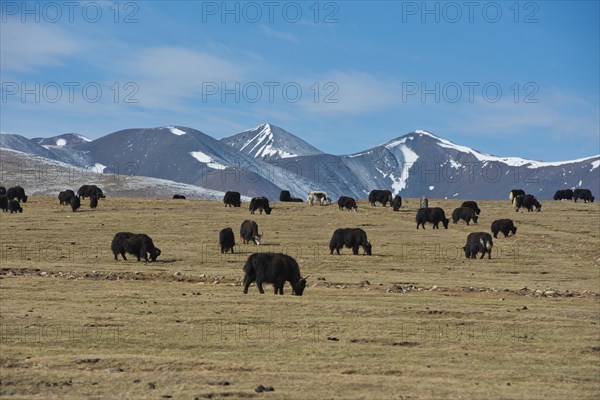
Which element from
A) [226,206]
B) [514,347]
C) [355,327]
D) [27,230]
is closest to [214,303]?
[355,327]

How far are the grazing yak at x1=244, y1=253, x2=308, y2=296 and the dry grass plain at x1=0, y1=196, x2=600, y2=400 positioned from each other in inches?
25.5

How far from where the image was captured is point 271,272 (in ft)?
90.2

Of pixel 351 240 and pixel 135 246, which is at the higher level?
pixel 351 240

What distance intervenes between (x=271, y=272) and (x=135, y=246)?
14.3m

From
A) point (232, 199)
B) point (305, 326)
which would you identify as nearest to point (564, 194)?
point (232, 199)

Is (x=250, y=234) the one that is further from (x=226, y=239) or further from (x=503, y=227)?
(x=503, y=227)

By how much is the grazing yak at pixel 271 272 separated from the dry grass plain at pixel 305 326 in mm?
647

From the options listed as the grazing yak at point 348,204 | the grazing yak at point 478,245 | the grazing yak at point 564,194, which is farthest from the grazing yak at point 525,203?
the grazing yak at point 564,194

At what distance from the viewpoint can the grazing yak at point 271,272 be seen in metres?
27.4

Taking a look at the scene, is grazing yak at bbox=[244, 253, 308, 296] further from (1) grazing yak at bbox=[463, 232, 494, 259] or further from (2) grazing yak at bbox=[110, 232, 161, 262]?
(1) grazing yak at bbox=[463, 232, 494, 259]

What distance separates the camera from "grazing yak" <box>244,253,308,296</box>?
27391mm

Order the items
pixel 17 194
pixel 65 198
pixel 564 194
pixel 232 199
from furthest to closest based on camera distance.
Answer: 1. pixel 564 194
2. pixel 17 194
3. pixel 65 198
4. pixel 232 199

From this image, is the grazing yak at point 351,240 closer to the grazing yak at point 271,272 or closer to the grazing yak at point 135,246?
the grazing yak at point 135,246

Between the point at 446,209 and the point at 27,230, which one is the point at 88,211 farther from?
the point at 446,209
